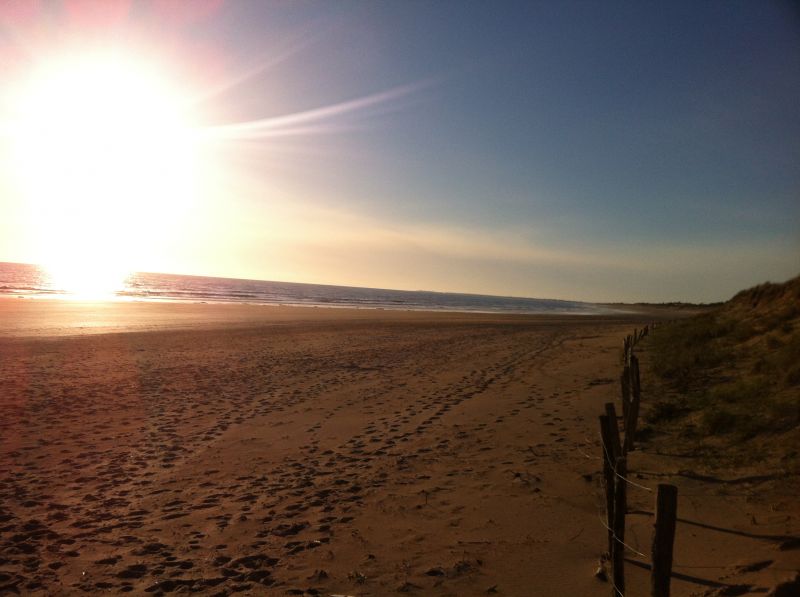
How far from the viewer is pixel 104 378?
1531cm

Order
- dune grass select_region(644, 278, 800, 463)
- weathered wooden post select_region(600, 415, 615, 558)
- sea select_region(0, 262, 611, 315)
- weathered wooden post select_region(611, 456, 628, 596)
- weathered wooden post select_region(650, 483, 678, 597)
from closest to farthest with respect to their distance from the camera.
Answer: weathered wooden post select_region(650, 483, 678, 597)
weathered wooden post select_region(611, 456, 628, 596)
weathered wooden post select_region(600, 415, 615, 558)
dune grass select_region(644, 278, 800, 463)
sea select_region(0, 262, 611, 315)

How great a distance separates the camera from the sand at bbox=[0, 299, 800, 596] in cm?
500

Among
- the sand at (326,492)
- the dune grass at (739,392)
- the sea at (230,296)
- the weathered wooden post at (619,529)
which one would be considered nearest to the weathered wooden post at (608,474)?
the weathered wooden post at (619,529)

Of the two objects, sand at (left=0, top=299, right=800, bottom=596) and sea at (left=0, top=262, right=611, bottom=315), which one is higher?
sea at (left=0, top=262, right=611, bottom=315)

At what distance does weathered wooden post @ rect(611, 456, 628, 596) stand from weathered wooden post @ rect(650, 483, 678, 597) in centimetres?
78

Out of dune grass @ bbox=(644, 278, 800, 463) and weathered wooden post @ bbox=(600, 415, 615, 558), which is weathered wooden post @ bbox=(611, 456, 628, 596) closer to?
weathered wooden post @ bbox=(600, 415, 615, 558)

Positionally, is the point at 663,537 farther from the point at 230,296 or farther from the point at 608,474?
the point at 230,296

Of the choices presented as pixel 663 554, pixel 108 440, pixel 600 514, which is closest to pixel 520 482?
pixel 600 514

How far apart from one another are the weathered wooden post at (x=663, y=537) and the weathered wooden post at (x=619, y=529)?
2.55ft

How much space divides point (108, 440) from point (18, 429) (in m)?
2.02

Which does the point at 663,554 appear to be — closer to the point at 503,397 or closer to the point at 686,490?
the point at 686,490

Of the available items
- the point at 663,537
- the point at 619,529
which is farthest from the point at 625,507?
the point at 663,537

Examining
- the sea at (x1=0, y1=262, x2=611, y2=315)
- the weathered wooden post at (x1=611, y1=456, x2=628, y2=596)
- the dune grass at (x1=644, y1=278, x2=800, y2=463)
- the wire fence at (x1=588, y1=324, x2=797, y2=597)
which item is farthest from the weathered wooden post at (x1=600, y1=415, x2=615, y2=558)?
the sea at (x1=0, y1=262, x2=611, y2=315)

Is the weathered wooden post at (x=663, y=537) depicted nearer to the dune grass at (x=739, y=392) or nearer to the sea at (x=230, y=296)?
the dune grass at (x=739, y=392)
